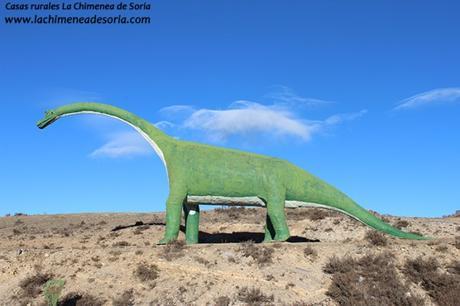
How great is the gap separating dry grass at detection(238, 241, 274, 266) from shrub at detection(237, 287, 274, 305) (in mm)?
1568

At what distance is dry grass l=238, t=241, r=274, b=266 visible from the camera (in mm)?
16734

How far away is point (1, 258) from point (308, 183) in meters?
10.6

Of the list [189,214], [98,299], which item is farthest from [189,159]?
[98,299]

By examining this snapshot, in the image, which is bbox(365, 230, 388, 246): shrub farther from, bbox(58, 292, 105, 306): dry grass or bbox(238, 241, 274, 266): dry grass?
bbox(58, 292, 105, 306): dry grass

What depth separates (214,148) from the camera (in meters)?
19.2

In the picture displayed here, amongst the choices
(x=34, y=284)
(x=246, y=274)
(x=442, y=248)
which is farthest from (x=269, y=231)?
(x=34, y=284)

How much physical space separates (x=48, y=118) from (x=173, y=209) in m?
5.99

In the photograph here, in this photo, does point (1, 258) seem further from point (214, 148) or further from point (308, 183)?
point (308, 183)

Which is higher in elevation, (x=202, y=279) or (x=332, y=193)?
(x=332, y=193)

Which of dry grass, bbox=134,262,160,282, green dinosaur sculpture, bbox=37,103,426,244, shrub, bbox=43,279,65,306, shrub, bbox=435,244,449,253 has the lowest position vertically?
shrub, bbox=43,279,65,306

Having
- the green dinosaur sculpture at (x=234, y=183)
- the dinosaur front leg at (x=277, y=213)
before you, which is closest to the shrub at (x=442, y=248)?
the green dinosaur sculpture at (x=234, y=183)

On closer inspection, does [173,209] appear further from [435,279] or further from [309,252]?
[435,279]

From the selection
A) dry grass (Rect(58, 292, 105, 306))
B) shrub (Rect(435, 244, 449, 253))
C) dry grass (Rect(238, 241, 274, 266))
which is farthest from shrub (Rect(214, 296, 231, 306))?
shrub (Rect(435, 244, 449, 253))

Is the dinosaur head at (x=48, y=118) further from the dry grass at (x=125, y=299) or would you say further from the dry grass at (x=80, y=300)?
the dry grass at (x=125, y=299)
